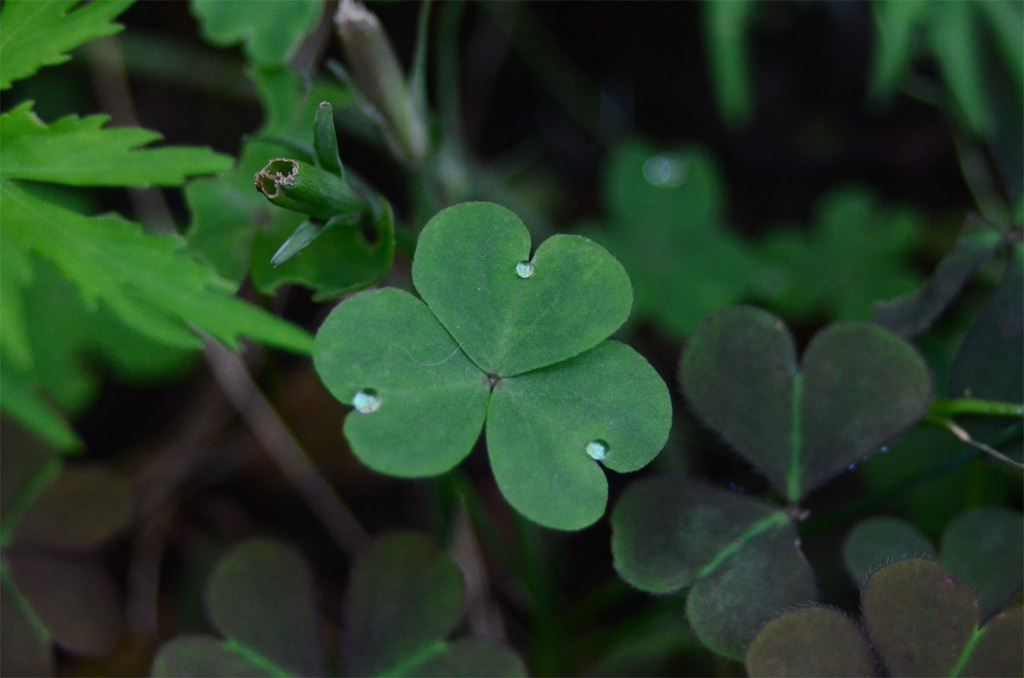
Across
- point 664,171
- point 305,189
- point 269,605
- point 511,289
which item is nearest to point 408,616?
point 269,605

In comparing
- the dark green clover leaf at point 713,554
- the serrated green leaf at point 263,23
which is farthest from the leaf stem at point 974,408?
the serrated green leaf at point 263,23

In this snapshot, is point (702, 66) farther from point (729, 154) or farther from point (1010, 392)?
point (1010, 392)

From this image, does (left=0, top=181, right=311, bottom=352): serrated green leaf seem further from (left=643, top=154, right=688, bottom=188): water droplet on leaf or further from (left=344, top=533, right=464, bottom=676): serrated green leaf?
(left=643, top=154, right=688, bottom=188): water droplet on leaf

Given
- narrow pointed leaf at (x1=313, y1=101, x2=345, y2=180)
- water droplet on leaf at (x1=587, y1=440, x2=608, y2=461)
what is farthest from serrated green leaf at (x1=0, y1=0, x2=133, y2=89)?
water droplet on leaf at (x1=587, y1=440, x2=608, y2=461)

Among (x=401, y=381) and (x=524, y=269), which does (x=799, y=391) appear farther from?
(x=401, y=381)

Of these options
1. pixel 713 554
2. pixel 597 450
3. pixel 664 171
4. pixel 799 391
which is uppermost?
pixel 597 450

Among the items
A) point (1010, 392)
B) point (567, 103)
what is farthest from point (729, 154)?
point (1010, 392)
